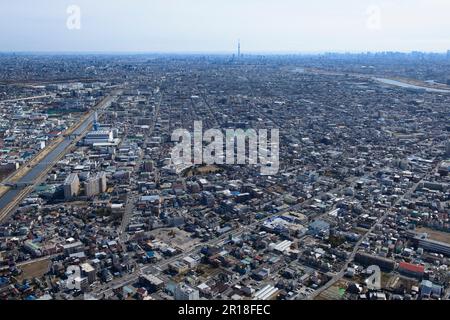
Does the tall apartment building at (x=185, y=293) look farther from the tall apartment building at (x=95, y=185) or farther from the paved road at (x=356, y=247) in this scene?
the tall apartment building at (x=95, y=185)

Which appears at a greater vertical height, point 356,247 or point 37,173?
point 37,173

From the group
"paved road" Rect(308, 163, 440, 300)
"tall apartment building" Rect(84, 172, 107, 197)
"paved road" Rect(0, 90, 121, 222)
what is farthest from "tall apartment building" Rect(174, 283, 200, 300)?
"paved road" Rect(0, 90, 121, 222)

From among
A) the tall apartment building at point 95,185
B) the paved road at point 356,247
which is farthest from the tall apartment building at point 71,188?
the paved road at point 356,247

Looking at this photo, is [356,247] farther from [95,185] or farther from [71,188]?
[71,188]

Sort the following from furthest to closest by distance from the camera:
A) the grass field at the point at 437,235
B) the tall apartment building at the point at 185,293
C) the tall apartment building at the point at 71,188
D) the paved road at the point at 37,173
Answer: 1. the tall apartment building at the point at 71,188
2. the paved road at the point at 37,173
3. the grass field at the point at 437,235
4. the tall apartment building at the point at 185,293

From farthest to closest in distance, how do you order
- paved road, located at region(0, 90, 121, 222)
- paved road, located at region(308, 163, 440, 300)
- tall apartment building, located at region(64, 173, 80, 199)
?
tall apartment building, located at region(64, 173, 80, 199), paved road, located at region(0, 90, 121, 222), paved road, located at region(308, 163, 440, 300)

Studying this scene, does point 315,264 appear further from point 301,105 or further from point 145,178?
point 301,105

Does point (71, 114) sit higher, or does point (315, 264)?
point (71, 114)

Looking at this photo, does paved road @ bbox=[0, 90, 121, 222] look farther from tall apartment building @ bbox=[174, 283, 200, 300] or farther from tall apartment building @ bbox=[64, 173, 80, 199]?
tall apartment building @ bbox=[174, 283, 200, 300]

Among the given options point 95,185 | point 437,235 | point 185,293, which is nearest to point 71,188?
point 95,185

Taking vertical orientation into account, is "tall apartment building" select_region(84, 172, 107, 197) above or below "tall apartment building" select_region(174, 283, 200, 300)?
above
